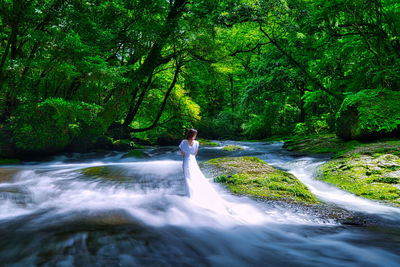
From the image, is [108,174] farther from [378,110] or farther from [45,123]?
[378,110]

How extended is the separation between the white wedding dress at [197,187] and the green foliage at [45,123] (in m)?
5.09

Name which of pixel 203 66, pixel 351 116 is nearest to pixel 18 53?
pixel 203 66

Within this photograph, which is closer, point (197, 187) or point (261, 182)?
point (197, 187)

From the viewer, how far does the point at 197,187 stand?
417 centimetres

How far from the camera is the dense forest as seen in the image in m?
7.02

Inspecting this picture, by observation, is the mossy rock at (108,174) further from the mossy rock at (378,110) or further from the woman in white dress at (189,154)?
the mossy rock at (378,110)

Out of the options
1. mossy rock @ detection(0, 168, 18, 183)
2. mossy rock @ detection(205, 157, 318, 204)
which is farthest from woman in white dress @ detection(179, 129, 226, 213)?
mossy rock @ detection(0, 168, 18, 183)

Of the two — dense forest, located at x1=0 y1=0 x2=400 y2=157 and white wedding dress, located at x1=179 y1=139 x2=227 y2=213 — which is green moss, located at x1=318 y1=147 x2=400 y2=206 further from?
white wedding dress, located at x1=179 y1=139 x2=227 y2=213

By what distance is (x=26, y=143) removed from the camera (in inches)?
342

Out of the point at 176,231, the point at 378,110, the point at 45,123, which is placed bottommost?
the point at 176,231

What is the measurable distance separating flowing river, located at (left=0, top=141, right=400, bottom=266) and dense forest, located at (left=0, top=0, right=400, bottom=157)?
155 inches

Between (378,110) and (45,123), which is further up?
(45,123)

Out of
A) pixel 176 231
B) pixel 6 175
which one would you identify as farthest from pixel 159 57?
pixel 176 231

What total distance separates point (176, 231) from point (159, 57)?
11281mm
